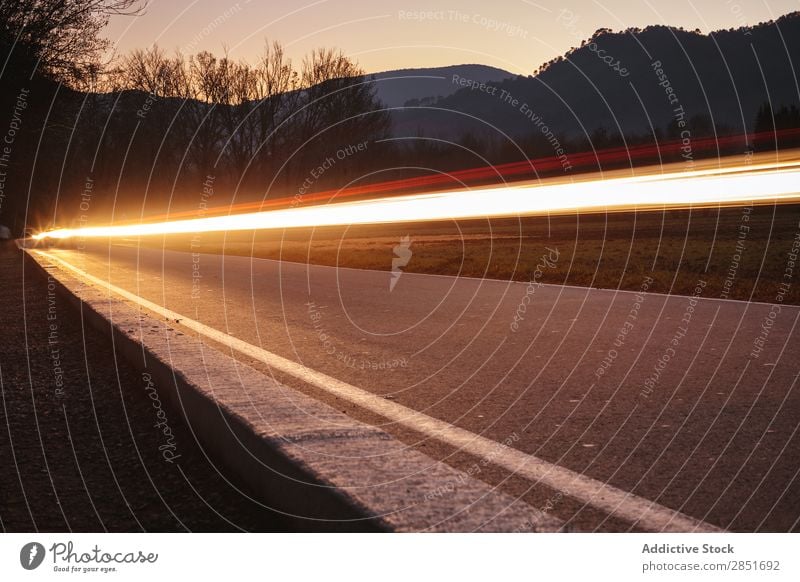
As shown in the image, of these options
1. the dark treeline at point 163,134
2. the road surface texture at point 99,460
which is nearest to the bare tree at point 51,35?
the dark treeline at point 163,134

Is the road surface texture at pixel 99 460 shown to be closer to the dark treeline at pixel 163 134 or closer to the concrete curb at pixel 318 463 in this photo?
the concrete curb at pixel 318 463

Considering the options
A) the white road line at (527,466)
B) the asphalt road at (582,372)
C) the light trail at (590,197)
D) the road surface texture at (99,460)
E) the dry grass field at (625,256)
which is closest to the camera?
the white road line at (527,466)

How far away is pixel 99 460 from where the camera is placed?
412cm

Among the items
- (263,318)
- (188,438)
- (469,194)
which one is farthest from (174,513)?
(469,194)

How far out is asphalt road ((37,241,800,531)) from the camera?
368 cm

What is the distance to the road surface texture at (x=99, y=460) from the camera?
3.27 metres

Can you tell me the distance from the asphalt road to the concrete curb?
2.15ft

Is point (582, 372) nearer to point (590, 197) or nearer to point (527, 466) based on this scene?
point (527, 466)

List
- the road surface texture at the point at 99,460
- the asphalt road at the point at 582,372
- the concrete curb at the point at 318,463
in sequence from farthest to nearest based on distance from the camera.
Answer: the asphalt road at the point at 582,372 → the road surface texture at the point at 99,460 → the concrete curb at the point at 318,463

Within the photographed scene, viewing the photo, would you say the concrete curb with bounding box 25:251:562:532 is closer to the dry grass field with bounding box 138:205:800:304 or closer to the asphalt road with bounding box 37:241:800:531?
the asphalt road with bounding box 37:241:800:531

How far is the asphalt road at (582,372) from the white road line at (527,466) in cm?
8

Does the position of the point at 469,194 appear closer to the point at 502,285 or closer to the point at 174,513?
the point at 502,285
